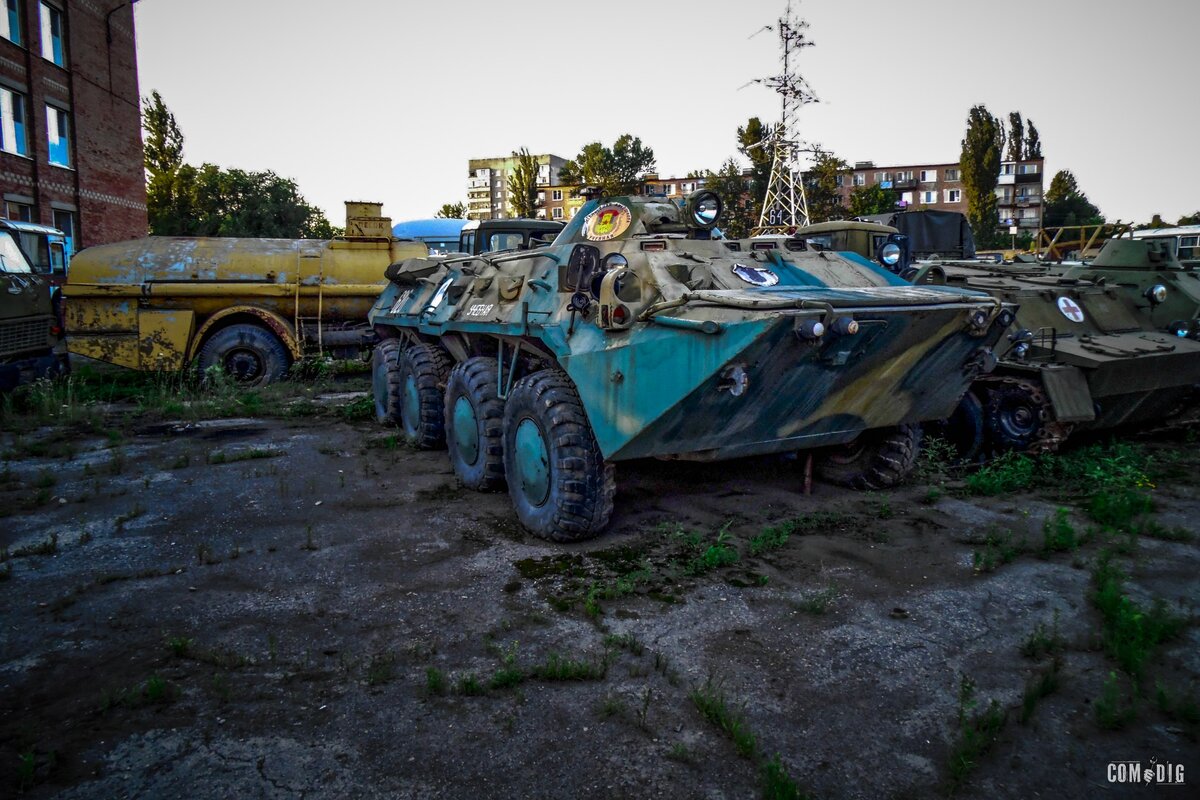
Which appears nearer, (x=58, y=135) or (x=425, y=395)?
(x=425, y=395)

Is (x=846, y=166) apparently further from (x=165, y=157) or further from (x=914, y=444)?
(x=165, y=157)

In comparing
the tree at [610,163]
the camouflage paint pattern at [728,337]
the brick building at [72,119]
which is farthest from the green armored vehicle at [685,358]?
the tree at [610,163]

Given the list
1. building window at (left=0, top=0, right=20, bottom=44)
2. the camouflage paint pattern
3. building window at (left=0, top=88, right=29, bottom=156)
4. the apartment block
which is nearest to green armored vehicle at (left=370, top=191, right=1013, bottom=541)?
the camouflage paint pattern

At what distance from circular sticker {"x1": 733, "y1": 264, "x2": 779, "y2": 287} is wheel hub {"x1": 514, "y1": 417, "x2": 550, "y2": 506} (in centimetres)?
154

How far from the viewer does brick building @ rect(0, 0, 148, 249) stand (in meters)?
18.7

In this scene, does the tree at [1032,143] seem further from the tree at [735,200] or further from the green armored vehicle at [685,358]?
the green armored vehicle at [685,358]

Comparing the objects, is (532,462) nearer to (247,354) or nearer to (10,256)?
(10,256)

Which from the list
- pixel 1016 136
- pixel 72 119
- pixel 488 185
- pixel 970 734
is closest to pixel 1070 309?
pixel 970 734

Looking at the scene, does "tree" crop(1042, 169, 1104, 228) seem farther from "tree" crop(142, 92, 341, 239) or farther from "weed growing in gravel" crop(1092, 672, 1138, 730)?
"weed growing in gravel" crop(1092, 672, 1138, 730)

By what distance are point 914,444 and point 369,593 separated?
3867mm

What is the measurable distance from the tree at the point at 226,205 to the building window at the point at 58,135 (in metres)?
8.50

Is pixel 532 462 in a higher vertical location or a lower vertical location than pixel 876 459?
higher

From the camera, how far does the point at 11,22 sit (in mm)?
18703

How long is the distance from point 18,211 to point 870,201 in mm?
28767
